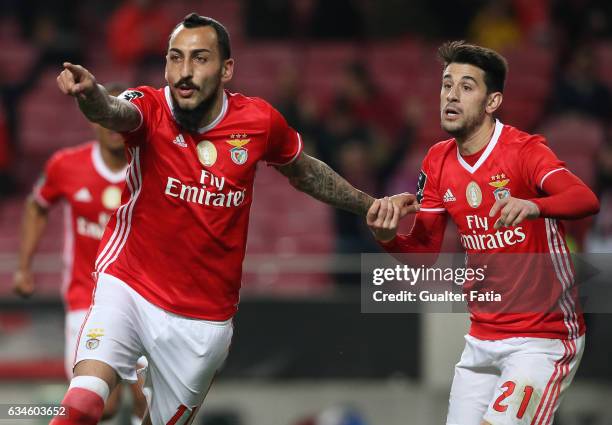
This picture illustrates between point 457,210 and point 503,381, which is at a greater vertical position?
point 457,210

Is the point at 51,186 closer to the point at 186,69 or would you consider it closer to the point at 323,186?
the point at 323,186

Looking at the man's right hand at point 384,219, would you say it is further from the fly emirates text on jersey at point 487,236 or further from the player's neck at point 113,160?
the player's neck at point 113,160

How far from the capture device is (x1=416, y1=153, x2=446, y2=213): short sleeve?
20.0ft

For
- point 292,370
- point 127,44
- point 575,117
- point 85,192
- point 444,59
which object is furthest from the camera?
point 127,44

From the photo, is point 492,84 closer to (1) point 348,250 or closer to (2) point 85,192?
(2) point 85,192

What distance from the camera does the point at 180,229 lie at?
230 inches

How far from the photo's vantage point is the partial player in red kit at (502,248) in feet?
18.5

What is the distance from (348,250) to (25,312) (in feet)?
9.07

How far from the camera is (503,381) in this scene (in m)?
5.68

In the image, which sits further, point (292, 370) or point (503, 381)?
point (292, 370)

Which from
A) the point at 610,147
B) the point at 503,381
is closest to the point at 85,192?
the point at 503,381

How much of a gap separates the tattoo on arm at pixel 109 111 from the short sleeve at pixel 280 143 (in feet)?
2.61

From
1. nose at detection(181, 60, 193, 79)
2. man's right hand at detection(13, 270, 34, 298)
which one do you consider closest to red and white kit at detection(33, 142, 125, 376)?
man's right hand at detection(13, 270, 34, 298)

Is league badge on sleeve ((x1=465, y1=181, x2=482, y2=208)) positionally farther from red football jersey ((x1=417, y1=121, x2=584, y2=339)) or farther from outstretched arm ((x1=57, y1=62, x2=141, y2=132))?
outstretched arm ((x1=57, y1=62, x2=141, y2=132))
